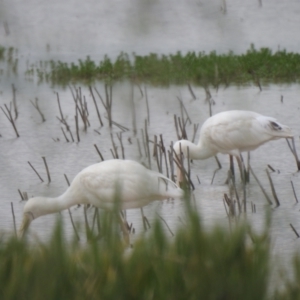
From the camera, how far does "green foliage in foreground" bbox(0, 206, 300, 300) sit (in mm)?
1653

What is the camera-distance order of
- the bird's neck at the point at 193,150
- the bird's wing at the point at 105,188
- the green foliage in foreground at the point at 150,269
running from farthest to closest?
the bird's neck at the point at 193,150 → the bird's wing at the point at 105,188 → the green foliage in foreground at the point at 150,269

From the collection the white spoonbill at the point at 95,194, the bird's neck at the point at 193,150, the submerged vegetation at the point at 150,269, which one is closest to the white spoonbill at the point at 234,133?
the bird's neck at the point at 193,150

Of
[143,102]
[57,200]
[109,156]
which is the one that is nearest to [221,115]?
[109,156]

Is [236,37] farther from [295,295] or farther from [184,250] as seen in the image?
[295,295]

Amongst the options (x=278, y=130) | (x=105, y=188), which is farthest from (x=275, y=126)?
(x=105, y=188)

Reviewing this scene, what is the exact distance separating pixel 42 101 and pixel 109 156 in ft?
20.3

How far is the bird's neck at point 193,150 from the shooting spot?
6.46 meters

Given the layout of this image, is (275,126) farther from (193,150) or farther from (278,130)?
(193,150)

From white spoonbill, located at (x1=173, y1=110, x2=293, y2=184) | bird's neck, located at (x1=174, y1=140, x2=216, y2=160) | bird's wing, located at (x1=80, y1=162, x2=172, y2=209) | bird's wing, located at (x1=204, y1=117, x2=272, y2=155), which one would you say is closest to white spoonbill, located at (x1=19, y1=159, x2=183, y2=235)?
bird's wing, located at (x1=80, y1=162, x2=172, y2=209)

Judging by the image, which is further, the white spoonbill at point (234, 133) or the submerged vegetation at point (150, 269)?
the white spoonbill at point (234, 133)

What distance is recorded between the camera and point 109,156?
7270mm

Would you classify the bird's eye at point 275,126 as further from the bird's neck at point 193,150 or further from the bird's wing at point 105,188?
the bird's wing at point 105,188

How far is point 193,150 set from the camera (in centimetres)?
658

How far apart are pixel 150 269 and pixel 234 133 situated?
16.1 feet
